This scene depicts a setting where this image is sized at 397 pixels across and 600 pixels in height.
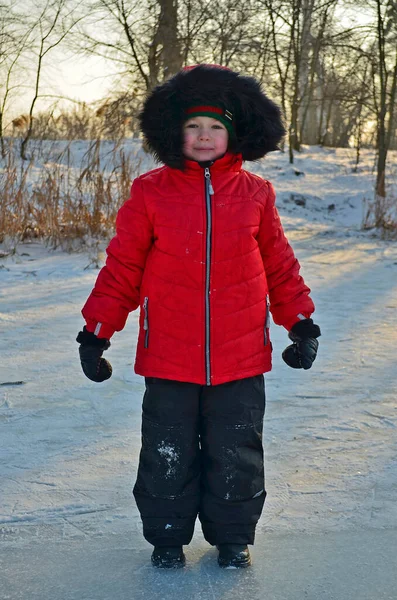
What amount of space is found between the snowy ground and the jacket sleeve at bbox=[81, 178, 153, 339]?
23.8 inches

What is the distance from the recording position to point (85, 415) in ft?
9.92

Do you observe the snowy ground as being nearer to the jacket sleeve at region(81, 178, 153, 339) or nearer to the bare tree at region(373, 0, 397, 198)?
the jacket sleeve at region(81, 178, 153, 339)

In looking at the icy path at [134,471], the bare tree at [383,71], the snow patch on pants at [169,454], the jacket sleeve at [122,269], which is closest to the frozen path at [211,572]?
the icy path at [134,471]

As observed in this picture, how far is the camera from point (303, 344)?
1996mm

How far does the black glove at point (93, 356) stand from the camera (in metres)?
1.93

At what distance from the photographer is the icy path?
1850 millimetres

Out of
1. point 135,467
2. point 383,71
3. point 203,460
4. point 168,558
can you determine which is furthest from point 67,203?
point 383,71

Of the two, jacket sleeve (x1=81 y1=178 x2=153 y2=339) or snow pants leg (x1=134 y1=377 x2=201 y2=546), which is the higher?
jacket sleeve (x1=81 y1=178 x2=153 y2=339)

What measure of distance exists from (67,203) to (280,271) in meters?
5.20

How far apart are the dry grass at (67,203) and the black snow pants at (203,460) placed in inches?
200

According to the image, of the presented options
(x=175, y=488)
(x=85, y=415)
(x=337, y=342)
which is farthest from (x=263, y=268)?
(x=337, y=342)

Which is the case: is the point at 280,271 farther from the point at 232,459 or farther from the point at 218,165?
the point at 232,459

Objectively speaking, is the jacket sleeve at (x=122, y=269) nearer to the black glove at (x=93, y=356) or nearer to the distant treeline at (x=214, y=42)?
the black glove at (x=93, y=356)

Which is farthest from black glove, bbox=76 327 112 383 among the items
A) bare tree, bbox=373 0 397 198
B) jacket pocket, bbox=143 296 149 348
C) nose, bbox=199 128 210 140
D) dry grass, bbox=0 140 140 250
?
bare tree, bbox=373 0 397 198
